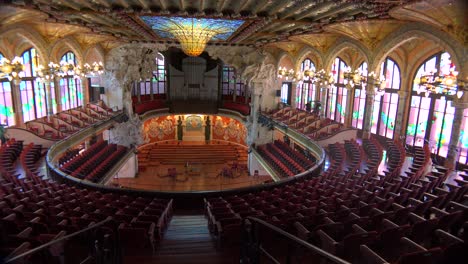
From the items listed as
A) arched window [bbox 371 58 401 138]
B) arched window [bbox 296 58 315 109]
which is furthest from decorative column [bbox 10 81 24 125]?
arched window [bbox 371 58 401 138]

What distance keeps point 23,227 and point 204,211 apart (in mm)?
5007

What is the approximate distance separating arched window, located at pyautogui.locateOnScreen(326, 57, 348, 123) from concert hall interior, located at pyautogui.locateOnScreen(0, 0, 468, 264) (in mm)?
131

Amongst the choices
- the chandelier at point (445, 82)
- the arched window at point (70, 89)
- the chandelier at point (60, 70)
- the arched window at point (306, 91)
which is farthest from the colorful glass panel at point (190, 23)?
the arched window at point (306, 91)

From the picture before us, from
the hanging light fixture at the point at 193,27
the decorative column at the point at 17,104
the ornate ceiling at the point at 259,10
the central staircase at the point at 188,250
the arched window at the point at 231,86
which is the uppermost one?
the ornate ceiling at the point at 259,10

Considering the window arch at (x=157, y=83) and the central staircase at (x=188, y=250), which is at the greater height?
the window arch at (x=157, y=83)

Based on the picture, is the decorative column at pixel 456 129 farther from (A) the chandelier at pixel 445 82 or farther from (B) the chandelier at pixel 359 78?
(A) the chandelier at pixel 445 82

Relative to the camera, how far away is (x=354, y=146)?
16906mm

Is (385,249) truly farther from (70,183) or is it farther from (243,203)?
(70,183)

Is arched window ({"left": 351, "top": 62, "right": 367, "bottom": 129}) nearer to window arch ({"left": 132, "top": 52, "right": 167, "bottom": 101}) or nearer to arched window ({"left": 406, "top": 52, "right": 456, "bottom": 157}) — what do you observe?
arched window ({"left": 406, "top": 52, "right": 456, "bottom": 157})

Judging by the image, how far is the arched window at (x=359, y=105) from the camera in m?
23.2

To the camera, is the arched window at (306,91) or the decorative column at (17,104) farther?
the arched window at (306,91)

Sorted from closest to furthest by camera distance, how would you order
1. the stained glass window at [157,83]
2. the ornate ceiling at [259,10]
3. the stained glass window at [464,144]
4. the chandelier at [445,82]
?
the chandelier at [445,82] < the ornate ceiling at [259,10] < the stained glass window at [464,144] < the stained glass window at [157,83]

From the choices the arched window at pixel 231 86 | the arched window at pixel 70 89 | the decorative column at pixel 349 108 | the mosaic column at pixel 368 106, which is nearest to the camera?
the mosaic column at pixel 368 106

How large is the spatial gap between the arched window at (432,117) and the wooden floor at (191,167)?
10.2 meters
